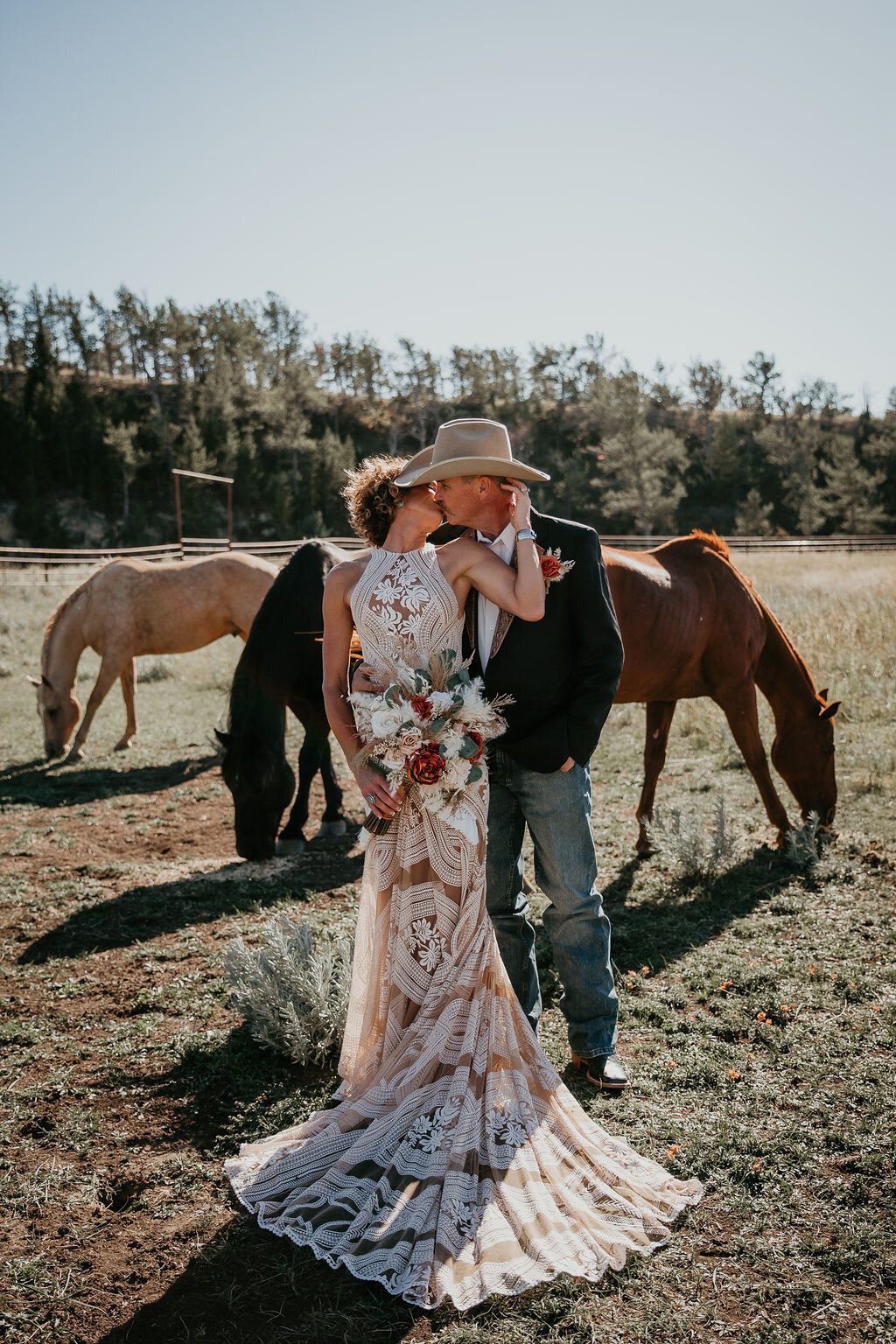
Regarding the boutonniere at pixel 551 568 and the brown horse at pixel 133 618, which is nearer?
the boutonniere at pixel 551 568

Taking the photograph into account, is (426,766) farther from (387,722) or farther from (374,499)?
(374,499)

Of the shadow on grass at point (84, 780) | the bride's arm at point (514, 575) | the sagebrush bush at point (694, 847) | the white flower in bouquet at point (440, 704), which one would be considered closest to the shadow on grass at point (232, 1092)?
the white flower in bouquet at point (440, 704)

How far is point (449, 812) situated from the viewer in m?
2.79

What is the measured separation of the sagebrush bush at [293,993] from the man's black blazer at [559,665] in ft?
4.55

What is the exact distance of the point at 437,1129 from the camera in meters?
2.59

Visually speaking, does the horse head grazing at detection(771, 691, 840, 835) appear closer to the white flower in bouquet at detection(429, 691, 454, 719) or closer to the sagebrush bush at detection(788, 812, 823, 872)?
the sagebrush bush at detection(788, 812, 823, 872)

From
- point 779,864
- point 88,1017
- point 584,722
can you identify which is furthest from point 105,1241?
point 779,864

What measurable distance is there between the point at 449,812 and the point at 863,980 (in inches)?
95.2

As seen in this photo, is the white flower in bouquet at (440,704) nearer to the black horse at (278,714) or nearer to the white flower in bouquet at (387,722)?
the white flower in bouquet at (387,722)

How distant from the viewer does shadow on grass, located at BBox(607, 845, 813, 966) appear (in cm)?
442

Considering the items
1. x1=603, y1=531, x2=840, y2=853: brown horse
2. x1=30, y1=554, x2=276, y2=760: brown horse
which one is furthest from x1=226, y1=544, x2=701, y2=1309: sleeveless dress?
x1=30, y1=554, x2=276, y2=760: brown horse

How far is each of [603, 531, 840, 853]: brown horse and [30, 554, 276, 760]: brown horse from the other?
577 centimetres

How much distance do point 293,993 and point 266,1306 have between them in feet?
4.67

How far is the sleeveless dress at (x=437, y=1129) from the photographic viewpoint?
7.54 feet
